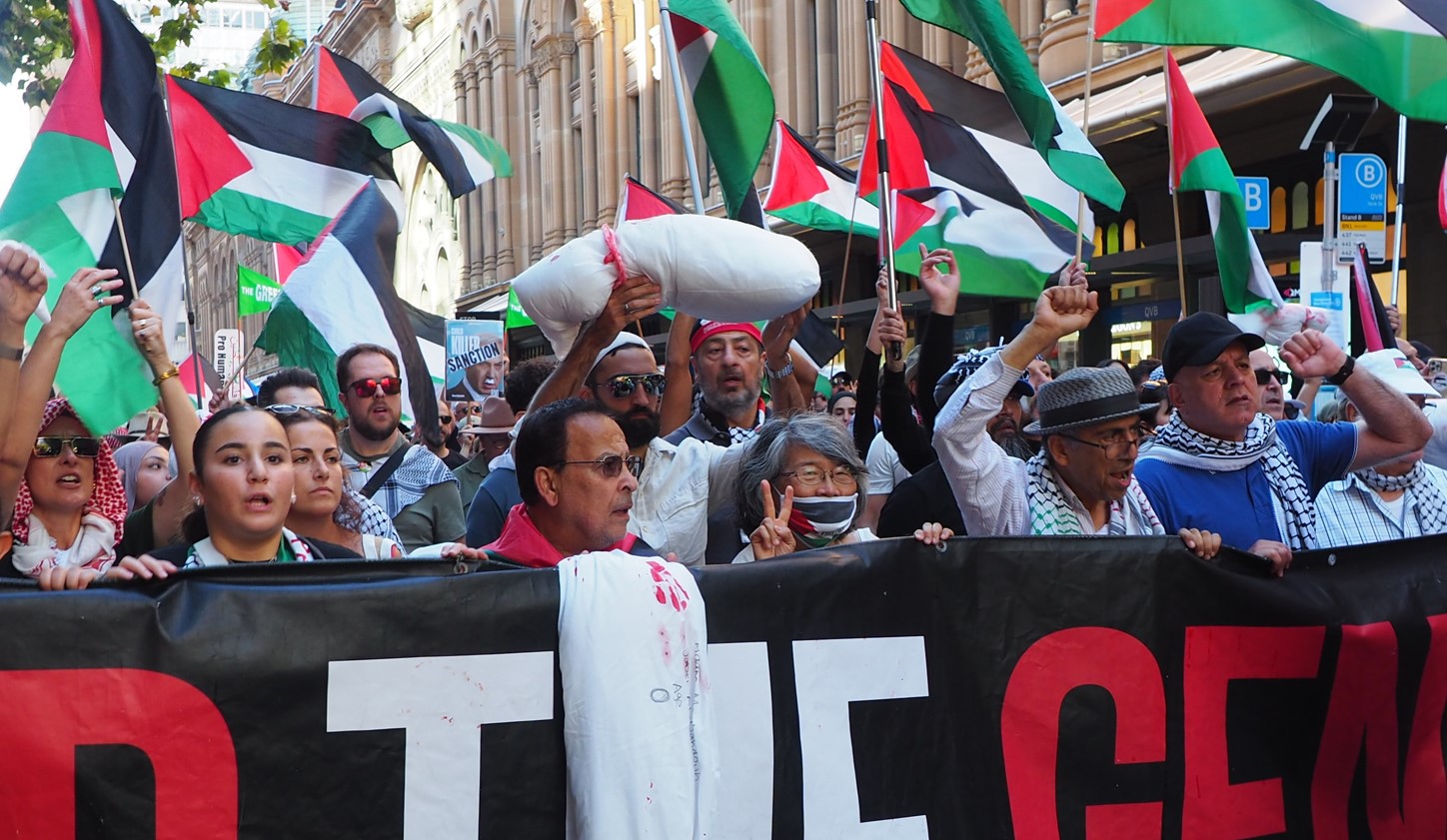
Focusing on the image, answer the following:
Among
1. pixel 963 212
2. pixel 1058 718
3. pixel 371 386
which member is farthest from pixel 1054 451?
pixel 963 212

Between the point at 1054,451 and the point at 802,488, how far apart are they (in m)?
0.77

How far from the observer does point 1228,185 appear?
639cm

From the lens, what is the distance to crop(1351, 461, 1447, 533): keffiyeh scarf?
4957 mm

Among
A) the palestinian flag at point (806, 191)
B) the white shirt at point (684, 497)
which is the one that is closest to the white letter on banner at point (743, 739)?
the white shirt at point (684, 497)

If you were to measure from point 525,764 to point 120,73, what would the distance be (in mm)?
3457

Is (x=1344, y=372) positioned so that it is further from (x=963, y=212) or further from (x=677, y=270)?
(x=963, y=212)

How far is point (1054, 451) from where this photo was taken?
425 cm

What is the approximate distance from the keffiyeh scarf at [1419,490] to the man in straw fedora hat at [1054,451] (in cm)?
121

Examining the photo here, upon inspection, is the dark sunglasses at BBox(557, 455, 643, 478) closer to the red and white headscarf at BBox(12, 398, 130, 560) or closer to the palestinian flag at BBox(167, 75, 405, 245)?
the red and white headscarf at BBox(12, 398, 130, 560)

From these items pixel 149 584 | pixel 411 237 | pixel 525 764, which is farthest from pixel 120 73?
pixel 411 237

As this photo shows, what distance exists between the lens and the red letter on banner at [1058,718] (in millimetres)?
3566

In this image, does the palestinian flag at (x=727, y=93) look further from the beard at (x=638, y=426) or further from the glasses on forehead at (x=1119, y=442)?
the glasses on forehead at (x=1119, y=442)

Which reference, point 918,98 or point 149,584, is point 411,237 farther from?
point 149,584

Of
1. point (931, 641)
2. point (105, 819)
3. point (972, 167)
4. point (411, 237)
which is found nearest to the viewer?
point (105, 819)
